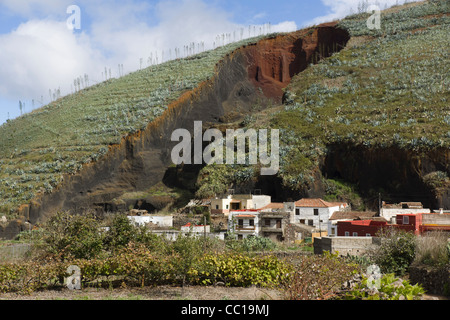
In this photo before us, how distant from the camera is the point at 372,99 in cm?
5953

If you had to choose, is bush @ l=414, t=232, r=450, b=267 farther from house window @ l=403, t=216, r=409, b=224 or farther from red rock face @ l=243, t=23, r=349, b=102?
red rock face @ l=243, t=23, r=349, b=102

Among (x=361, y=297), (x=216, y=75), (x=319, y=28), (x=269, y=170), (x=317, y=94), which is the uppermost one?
(x=319, y=28)

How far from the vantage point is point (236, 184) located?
1986 inches

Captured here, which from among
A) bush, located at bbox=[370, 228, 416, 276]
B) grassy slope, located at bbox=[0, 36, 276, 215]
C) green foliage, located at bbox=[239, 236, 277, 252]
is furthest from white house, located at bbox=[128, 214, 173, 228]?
bush, located at bbox=[370, 228, 416, 276]

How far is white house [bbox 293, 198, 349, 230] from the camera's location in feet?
142

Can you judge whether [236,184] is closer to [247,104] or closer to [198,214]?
[198,214]

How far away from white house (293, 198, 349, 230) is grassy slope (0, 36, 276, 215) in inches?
1025

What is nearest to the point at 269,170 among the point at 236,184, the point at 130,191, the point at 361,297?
the point at 236,184

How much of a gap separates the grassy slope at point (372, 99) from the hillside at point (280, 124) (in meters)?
0.18

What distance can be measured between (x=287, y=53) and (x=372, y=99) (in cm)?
3391

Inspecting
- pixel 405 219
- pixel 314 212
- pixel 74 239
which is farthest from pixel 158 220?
pixel 74 239

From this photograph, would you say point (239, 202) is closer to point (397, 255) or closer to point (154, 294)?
point (397, 255)
